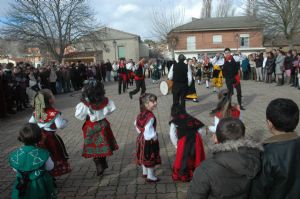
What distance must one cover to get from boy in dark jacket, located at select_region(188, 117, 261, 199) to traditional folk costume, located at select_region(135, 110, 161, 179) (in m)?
2.12

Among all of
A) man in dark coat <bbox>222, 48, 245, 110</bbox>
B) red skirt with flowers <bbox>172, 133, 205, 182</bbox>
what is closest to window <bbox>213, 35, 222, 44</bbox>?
man in dark coat <bbox>222, 48, 245, 110</bbox>

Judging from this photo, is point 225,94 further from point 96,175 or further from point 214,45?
point 214,45

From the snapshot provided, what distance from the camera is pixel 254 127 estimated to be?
7598 mm

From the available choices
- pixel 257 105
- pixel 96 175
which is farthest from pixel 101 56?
pixel 96 175

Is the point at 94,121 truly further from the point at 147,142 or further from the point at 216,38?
the point at 216,38

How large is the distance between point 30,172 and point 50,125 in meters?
1.34

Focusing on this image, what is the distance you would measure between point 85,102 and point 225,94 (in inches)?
80.0

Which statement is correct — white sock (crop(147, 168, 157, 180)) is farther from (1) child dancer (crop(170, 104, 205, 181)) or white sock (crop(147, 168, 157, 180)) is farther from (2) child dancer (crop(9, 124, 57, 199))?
(2) child dancer (crop(9, 124, 57, 199))

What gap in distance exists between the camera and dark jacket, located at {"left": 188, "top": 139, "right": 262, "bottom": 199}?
2316mm

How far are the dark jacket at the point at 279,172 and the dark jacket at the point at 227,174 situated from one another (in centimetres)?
7

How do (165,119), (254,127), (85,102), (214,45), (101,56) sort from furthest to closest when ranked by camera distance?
1. (101,56)
2. (214,45)
3. (165,119)
4. (254,127)
5. (85,102)

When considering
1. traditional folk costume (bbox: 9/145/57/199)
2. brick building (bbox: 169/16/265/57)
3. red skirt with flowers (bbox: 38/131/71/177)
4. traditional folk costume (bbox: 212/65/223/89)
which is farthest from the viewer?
brick building (bbox: 169/16/265/57)

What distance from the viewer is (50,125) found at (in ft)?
14.7

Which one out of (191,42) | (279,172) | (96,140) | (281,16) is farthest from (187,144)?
(191,42)
